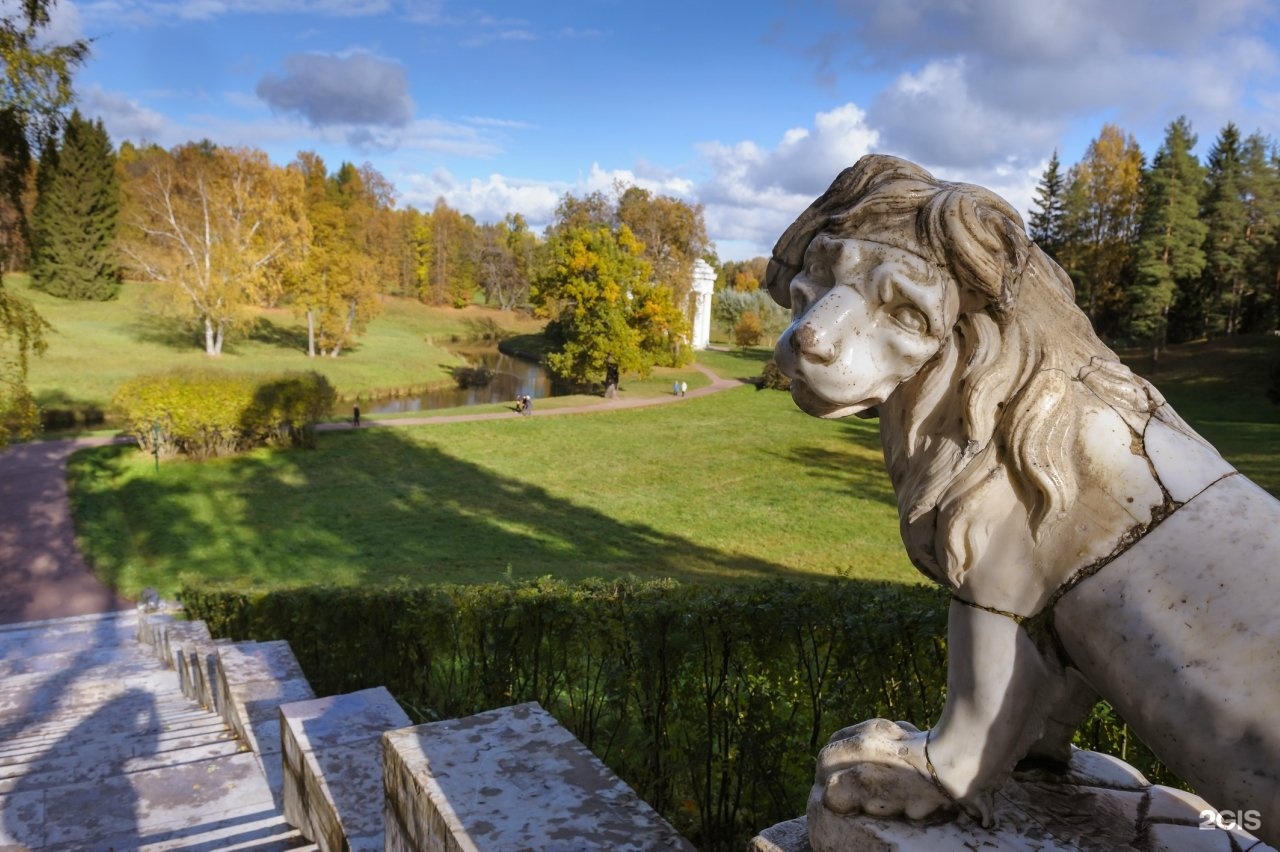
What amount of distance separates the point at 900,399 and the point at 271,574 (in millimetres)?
13643

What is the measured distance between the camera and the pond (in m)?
33.7

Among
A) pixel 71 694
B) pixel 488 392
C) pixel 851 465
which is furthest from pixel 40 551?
pixel 488 392

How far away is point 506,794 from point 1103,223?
48568mm

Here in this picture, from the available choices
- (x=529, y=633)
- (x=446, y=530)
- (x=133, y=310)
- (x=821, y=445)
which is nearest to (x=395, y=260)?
(x=133, y=310)

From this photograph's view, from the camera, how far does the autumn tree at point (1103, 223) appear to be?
40.8 metres

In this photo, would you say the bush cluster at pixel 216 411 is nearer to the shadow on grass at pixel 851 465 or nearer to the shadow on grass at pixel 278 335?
the shadow on grass at pixel 851 465

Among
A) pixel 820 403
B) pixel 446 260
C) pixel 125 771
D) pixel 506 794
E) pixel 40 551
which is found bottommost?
pixel 40 551

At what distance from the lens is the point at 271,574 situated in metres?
13.4

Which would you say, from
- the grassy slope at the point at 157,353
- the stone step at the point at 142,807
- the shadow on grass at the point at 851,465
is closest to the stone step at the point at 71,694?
the stone step at the point at 142,807

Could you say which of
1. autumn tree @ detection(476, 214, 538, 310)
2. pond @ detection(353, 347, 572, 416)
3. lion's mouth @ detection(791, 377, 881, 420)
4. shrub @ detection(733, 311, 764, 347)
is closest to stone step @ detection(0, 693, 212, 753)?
lion's mouth @ detection(791, 377, 881, 420)

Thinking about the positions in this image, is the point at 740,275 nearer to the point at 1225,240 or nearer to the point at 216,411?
the point at 1225,240

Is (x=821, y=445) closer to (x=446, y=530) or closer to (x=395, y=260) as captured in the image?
(x=446, y=530)

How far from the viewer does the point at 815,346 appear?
157cm

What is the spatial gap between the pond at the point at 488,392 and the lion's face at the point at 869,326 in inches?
1240
